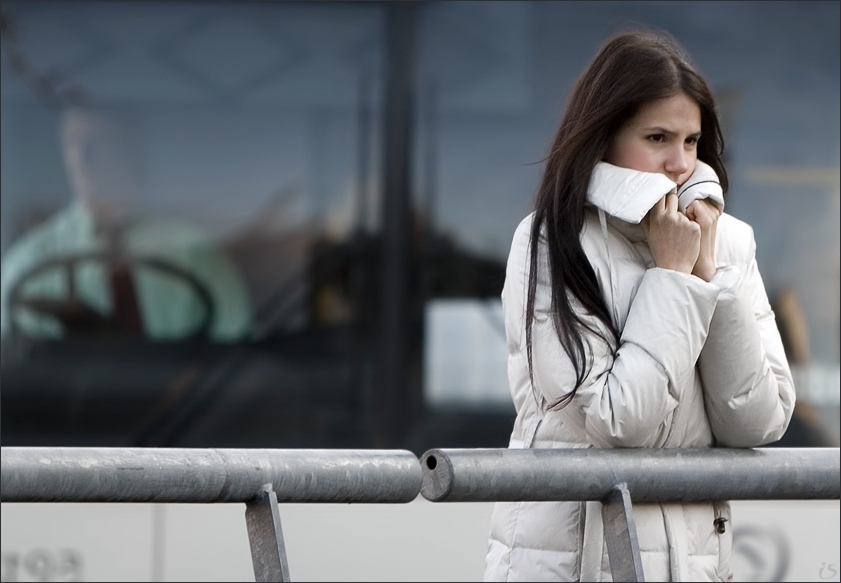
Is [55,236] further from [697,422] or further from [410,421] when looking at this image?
[697,422]

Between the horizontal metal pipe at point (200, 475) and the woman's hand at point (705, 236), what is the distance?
669mm

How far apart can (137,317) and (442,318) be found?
1.05m

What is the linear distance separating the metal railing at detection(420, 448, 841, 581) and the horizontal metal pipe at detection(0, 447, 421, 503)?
3.0 inches

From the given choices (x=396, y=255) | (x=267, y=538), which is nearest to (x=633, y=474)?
(x=267, y=538)

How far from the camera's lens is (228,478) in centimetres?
173

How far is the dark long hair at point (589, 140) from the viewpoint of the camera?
2131 millimetres

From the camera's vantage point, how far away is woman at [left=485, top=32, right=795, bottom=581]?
2051mm

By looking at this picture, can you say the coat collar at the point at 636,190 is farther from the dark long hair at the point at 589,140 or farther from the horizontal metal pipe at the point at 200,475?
the horizontal metal pipe at the point at 200,475

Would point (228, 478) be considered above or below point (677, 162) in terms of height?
below

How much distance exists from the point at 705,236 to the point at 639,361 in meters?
0.30

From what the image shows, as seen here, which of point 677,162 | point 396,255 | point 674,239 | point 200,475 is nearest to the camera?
point 200,475

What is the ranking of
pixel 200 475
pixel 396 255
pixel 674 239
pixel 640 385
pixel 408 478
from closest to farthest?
pixel 200 475 < pixel 408 478 < pixel 640 385 < pixel 674 239 < pixel 396 255

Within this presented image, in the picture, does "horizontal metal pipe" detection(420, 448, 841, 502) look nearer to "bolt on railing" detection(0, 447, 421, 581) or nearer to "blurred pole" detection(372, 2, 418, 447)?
"bolt on railing" detection(0, 447, 421, 581)

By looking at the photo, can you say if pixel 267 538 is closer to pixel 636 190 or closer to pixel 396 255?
pixel 636 190
